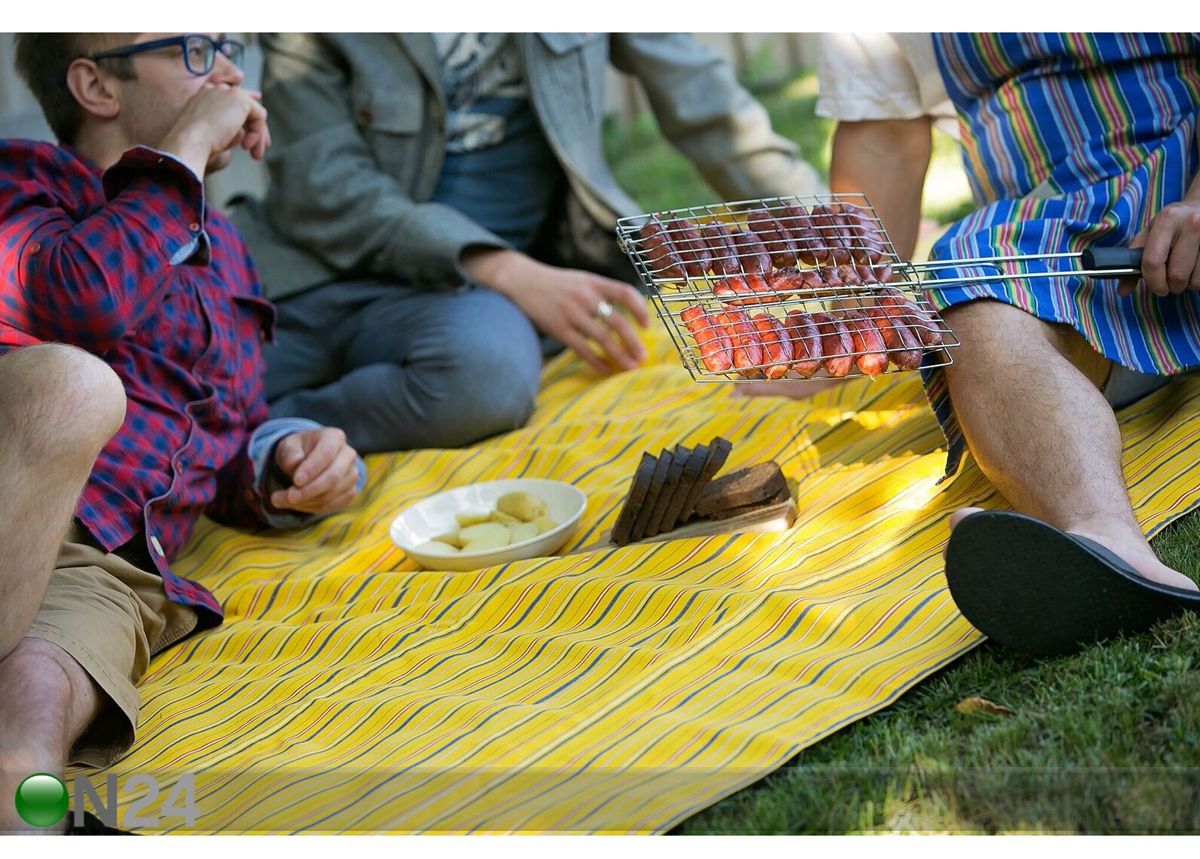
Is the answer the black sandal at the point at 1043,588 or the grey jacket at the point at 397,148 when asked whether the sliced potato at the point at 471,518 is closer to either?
the grey jacket at the point at 397,148

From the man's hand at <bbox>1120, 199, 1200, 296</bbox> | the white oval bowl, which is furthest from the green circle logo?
the man's hand at <bbox>1120, 199, 1200, 296</bbox>

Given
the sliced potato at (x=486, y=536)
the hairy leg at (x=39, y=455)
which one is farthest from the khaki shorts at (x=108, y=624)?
the sliced potato at (x=486, y=536)

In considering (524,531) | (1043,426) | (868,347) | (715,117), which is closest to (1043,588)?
(1043,426)

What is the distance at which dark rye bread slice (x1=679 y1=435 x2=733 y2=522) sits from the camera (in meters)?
2.02

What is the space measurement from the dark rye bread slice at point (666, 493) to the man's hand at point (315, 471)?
59 cm

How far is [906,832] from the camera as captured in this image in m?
1.26

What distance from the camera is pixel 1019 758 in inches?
51.6

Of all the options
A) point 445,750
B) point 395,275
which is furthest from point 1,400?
point 395,275

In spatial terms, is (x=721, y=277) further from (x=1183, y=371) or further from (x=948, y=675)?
(x=1183, y=371)

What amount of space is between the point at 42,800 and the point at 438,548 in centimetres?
85

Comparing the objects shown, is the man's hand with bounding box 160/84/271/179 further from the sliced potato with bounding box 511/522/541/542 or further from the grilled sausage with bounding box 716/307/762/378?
the grilled sausage with bounding box 716/307/762/378

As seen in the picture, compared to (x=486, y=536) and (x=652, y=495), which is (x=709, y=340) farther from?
(x=486, y=536)

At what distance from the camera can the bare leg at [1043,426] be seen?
5.10ft

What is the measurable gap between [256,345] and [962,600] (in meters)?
1.48
